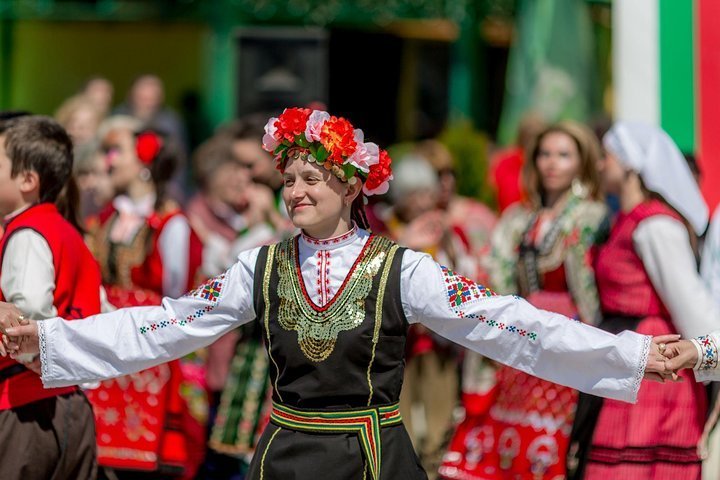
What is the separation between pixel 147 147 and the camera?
6.57 metres

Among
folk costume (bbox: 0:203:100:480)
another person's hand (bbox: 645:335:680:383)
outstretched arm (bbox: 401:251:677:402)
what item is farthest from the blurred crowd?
outstretched arm (bbox: 401:251:677:402)

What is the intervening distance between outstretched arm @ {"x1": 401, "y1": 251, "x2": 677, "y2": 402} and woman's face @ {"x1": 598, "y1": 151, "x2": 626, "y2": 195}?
58.9 inches

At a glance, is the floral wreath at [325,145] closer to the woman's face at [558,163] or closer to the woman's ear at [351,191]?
the woman's ear at [351,191]

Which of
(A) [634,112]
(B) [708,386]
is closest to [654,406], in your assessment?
(B) [708,386]

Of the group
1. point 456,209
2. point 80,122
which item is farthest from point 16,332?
point 80,122

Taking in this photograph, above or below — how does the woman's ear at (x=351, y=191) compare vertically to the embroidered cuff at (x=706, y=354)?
above

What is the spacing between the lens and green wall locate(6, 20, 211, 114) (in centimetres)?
1399

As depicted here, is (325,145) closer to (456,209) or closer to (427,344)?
(427,344)

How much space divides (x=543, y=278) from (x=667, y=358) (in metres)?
1.89

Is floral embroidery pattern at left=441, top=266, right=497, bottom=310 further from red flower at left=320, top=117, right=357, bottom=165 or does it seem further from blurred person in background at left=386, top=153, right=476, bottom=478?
blurred person in background at left=386, top=153, right=476, bottom=478

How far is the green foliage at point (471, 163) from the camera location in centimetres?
1040

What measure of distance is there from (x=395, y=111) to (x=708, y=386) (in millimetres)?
10243

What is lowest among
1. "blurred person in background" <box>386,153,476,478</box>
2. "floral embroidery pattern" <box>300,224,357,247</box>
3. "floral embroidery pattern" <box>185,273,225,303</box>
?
"blurred person in background" <box>386,153,476,478</box>

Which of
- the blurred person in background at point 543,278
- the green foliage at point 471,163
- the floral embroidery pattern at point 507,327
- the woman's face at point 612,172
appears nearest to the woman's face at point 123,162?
the blurred person in background at point 543,278
